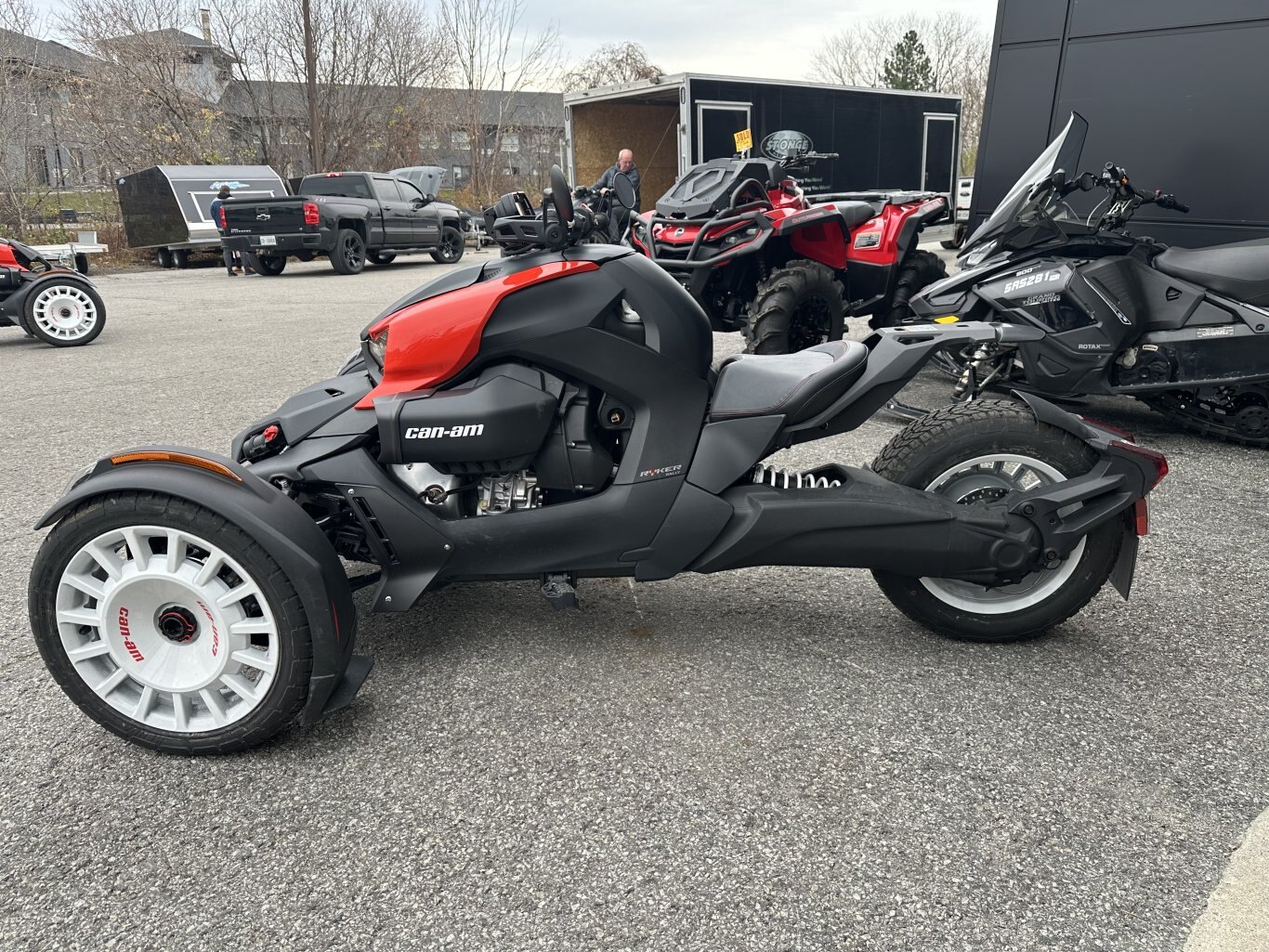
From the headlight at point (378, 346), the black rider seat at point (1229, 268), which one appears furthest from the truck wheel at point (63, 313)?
the black rider seat at point (1229, 268)

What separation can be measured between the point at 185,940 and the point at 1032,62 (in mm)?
9036

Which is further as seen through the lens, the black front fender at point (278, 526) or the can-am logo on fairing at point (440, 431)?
the can-am logo on fairing at point (440, 431)

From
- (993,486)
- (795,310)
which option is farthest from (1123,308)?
(993,486)

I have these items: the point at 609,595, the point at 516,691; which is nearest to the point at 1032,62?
the point at 609,595

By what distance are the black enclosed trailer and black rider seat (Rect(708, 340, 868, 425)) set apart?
1393cm

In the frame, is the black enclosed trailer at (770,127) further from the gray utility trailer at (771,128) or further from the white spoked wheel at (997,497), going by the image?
the white spoked wheel at (997,497)

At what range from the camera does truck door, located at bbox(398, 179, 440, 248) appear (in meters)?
18.2

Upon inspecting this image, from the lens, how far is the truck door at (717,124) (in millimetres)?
16562

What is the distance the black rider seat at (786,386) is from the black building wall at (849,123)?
1461 centimetres

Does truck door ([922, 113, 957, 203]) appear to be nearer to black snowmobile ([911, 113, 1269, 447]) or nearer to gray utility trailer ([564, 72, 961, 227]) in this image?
gray utility trailer ([564, 72, 961, 227])

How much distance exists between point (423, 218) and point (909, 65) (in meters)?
41.0

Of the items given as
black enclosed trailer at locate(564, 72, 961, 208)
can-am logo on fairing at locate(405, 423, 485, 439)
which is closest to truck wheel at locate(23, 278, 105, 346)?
can-am logo on fairing at locate(405, 423, 485, 439)

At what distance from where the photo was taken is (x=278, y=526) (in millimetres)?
2258

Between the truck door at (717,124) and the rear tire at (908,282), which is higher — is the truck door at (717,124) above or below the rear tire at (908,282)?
above
